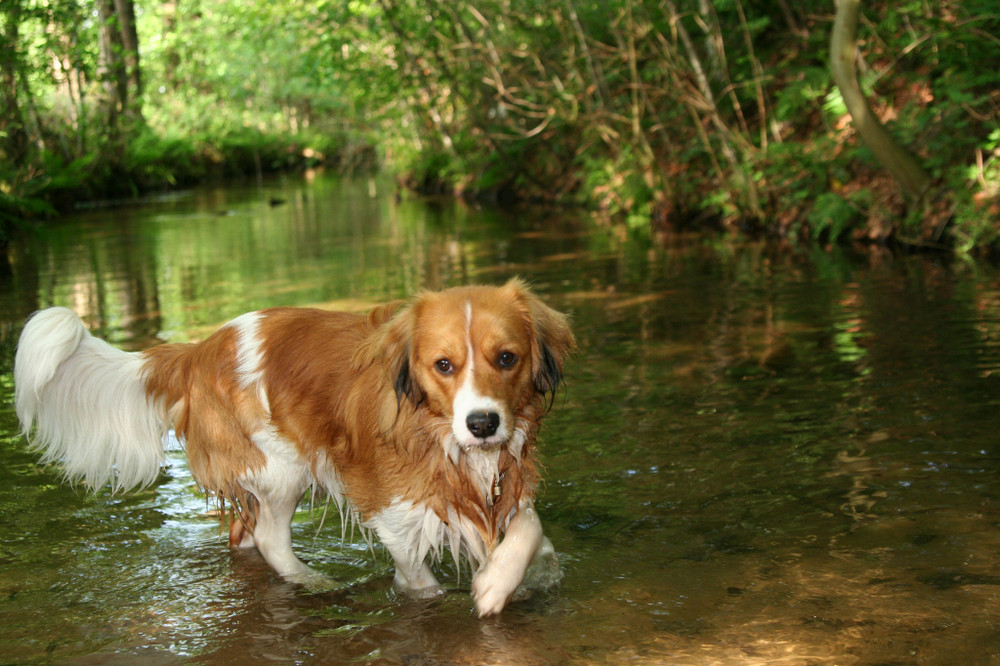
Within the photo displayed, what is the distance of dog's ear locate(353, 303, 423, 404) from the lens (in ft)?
13.3

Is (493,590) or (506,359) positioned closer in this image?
(506,359)

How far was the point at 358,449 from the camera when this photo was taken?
437 centimetres

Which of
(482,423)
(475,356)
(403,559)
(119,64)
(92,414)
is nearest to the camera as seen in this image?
(482,423)

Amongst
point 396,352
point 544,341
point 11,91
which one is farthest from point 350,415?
point 11,91

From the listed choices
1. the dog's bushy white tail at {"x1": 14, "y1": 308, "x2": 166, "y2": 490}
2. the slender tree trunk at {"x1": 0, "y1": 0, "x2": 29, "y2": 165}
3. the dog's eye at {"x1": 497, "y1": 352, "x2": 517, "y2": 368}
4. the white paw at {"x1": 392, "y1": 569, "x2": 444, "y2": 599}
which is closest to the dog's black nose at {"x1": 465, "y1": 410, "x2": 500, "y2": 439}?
the dog's eye at {"x1": 497, "y1": 352, "x2": 517, "y2": 368}

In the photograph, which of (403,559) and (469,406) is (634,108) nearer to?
(403,559)

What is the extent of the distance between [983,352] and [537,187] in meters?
18.5

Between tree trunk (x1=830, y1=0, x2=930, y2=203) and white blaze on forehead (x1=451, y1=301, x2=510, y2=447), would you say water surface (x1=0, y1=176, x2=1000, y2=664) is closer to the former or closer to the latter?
white blaze on forehead (x1=451, y1=301, x2=510, y2=447)

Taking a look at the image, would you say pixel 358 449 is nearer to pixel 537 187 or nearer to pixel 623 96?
pixel 623 96

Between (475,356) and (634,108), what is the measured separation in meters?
14.9

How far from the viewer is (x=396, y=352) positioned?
4.08 metres

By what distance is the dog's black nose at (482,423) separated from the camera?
3684mm

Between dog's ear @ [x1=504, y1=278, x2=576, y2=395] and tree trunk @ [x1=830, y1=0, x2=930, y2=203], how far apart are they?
356 inches

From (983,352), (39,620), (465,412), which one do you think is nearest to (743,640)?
(465,412)
